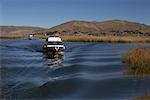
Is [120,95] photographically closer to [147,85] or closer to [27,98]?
[147,85]

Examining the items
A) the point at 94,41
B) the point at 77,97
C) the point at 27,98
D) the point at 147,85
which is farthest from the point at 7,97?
the point at 94,41

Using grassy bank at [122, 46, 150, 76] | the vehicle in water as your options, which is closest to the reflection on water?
the vehicle in water

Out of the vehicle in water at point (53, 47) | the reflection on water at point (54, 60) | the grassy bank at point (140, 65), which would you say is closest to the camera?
the grassy bank at point (140, 65)

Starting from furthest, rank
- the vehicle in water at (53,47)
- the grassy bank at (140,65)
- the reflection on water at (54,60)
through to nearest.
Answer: the vehicle in water at (53,47)
the reflection on water at (54,60)
the grassy bank at (140,65)

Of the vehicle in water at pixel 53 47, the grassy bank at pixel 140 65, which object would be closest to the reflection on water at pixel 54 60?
the vehicle in water at pixel 53 47

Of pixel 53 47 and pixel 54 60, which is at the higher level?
pixel 53 47

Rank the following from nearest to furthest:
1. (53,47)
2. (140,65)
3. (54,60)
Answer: (140,65) → (54,60) → (53,47)

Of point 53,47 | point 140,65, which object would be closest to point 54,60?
point 53,47

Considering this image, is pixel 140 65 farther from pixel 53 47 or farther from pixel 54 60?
pixel 53 47

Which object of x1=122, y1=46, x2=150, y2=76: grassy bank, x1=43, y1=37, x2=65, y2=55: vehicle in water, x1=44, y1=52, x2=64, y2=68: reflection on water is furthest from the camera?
x1=43, y1=37, x2=65, y2=55: vehicle in water

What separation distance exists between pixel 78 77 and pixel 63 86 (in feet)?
12.5

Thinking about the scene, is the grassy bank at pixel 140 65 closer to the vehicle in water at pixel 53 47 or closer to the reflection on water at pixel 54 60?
the reflection on water at pixel 54 60

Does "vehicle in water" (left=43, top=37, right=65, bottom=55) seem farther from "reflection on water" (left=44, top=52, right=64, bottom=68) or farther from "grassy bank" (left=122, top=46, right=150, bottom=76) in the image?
"grassy bank" (left=122, top=46, right=150, bottom=76)

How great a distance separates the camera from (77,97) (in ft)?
59.2
